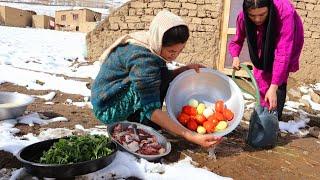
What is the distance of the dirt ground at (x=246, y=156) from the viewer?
2.51 meters

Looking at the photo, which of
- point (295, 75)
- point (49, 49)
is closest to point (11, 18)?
point (49, 49)

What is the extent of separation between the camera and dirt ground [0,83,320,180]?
251cm

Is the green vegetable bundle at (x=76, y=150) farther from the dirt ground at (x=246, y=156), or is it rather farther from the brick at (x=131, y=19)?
the brick at (x=131, y=19)

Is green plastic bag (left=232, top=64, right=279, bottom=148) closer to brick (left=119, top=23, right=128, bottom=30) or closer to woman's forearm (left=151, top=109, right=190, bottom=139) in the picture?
woman's forearm (left=151, top=109, right=190, bottom=139)

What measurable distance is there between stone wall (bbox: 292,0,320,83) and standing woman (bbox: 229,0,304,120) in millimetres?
3087

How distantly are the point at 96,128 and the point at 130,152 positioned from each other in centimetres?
79

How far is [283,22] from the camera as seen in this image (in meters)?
2.90

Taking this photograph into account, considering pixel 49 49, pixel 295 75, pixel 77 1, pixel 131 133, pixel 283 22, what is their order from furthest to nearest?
1. pixel 77 1
2. pixel 49 49
3. pixel 295 75
4. pixel 283 22
5. pixel 131 133

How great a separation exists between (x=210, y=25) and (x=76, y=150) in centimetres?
448

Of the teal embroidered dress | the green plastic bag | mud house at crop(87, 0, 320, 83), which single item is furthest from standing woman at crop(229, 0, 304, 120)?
mud house at crop(87, 0, 320, 83)

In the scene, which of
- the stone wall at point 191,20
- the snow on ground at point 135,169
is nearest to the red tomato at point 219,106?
the snow on ground at point 135,169

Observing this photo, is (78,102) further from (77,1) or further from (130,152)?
(77,1)

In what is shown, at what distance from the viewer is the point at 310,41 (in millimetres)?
6051

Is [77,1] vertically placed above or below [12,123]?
above
